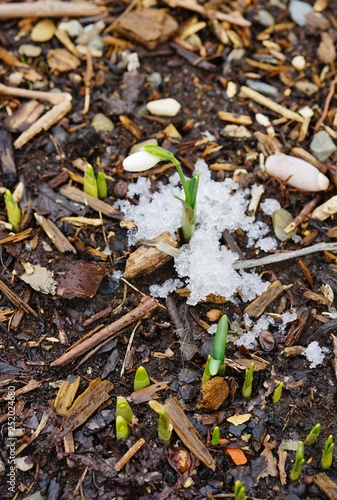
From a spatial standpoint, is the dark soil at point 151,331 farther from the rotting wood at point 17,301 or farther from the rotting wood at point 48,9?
the rotting wood at point 48,9

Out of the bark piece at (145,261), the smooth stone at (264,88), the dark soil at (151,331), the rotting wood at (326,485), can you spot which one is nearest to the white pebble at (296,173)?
the dark soil at (151,331)

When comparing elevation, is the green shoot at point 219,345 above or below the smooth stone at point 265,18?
below

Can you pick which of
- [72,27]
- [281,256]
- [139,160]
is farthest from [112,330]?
[72,27]

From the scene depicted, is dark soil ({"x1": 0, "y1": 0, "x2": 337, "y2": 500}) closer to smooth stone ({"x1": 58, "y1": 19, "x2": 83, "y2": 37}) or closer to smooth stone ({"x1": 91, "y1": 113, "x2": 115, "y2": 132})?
smooth stone ({"x1": 91, "y1": 113, "x2": 115, "y2": 132})

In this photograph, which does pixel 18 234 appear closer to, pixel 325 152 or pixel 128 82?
pixel 128 82

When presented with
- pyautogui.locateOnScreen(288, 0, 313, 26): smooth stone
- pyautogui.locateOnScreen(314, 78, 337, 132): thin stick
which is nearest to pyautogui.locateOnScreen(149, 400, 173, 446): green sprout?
pyautogui.locateOnScreen(314, 78, 337, 132): thin stick

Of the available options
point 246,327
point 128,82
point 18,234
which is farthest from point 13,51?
point 246,327

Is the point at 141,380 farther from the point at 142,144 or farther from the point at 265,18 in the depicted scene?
the point at 265,18
